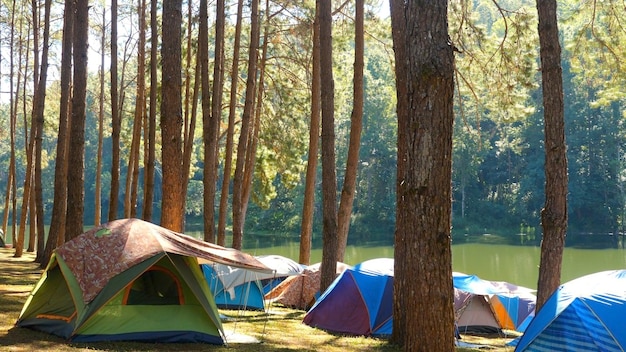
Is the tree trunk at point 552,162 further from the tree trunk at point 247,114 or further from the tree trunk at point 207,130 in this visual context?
the tree trunk at point 247,114

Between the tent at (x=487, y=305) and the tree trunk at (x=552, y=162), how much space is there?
2.35 metres

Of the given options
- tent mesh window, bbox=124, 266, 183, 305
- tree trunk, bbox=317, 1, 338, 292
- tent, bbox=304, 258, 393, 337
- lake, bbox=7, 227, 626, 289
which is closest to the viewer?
tent mesh window, bbox=124, 266, 183, 305

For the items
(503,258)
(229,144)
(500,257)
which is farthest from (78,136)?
(500,257)

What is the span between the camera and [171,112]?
9453 mm

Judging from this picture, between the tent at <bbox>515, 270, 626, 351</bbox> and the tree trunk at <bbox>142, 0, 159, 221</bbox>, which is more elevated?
the tree trunk at <bbox>142, 0, 159, 221</bbox>

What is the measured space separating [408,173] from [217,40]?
31.7 ft

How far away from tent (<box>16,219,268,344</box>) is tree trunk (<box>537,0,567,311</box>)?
3216 millimetres

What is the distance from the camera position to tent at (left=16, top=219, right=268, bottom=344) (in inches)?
285

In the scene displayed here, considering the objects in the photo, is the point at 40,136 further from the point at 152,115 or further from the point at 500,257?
the point at 500,257

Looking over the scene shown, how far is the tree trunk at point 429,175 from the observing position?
5.16 m

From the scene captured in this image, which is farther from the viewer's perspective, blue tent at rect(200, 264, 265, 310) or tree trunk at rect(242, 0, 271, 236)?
tree trunk at rect(242, 0, 271, 236)

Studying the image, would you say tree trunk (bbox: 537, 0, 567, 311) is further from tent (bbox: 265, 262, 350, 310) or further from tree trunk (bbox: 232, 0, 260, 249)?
tree trunk (bbox: 232, 0, 260, 249)

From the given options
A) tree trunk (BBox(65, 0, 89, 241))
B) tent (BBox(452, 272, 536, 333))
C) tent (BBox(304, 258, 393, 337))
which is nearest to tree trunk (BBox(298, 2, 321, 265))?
→ tent (BBox(304, 258, 393, 337))

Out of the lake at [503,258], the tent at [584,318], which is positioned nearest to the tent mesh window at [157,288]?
the tent at [584,318]
